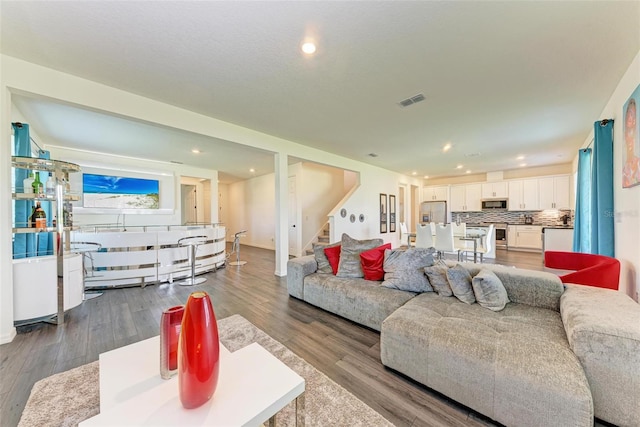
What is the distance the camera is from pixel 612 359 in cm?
124

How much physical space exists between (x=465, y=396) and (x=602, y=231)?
299 cm

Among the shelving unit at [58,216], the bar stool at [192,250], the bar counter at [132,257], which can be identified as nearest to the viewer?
the shelving unit at [58,216]

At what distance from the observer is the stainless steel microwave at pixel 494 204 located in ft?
25.7

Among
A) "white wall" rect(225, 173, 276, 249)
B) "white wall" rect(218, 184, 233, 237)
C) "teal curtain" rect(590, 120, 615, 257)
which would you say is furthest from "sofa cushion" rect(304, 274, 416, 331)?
"white wall" rect(218, 184, 233, 237)

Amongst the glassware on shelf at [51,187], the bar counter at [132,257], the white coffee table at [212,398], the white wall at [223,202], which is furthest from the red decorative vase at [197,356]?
the white wall at [223,202]

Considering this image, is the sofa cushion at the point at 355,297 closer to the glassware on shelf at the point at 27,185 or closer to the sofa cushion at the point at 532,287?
the sofa cushion at the point at 532,287

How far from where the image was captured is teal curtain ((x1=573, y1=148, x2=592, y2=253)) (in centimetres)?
367

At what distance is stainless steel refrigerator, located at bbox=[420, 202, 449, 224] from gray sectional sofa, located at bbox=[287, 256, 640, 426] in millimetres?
7629

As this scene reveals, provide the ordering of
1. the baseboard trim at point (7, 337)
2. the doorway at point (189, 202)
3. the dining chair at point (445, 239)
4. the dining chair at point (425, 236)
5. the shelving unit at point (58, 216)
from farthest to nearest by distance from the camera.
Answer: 1. the doorway at point (189, 202)
2. the dining chair at point (425, 236)
3. the dining chair at point (445, 239)
4. the shelving unit at point (58, 216)
5. the baseboard trim at point (7, 337)

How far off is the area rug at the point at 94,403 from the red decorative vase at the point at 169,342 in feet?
2.44

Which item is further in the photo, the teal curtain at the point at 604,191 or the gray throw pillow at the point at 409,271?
the teal curtain at the point at 604,191

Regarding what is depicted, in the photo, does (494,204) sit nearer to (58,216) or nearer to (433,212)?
(433,212)

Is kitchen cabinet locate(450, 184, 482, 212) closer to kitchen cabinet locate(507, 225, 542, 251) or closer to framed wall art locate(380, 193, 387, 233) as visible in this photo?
kitchen cabinet locate(507, 225, 542, 251)

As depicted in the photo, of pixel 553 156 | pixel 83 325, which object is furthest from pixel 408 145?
pixel 83 325
